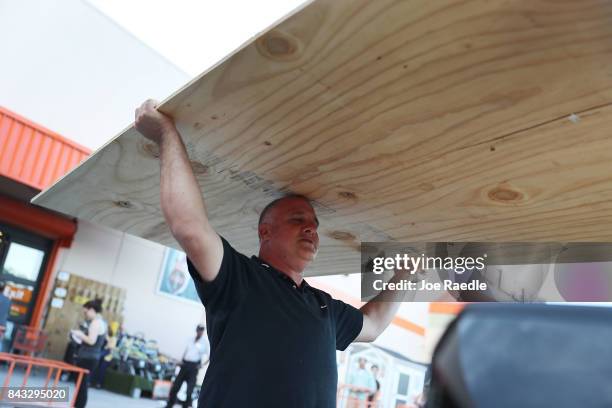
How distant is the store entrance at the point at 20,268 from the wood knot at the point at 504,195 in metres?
11.1

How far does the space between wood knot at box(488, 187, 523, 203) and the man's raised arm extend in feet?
2.96

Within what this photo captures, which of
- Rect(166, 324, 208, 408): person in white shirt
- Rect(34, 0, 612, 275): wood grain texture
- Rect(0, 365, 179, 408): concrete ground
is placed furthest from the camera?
Rect(166, 324, 208, 408): person in white shirt

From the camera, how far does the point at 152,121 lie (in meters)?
1.50

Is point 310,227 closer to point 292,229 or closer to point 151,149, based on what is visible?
point 292,229

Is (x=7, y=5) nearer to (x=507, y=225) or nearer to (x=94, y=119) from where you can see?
(x=94, y=119)

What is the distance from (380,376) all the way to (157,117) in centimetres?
1276

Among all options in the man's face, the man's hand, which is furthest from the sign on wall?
the man's hand

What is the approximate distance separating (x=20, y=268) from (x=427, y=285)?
1080 centimetres

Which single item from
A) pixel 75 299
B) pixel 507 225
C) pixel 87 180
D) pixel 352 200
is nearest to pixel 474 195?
pixel 507 225

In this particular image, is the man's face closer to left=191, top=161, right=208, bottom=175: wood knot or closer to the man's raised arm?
left=191, top=161, right=208, bottom=175: wood knot

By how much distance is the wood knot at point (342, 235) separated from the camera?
7.26 ft

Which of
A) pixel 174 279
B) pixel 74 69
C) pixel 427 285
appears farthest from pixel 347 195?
pixel 174 279

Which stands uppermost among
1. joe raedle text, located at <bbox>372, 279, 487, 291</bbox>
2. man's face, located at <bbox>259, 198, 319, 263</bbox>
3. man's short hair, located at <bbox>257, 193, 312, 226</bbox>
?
man's short hair, located at <bbox>257, 193, 312, 226</bbox>

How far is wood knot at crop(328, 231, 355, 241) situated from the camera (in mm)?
2213
